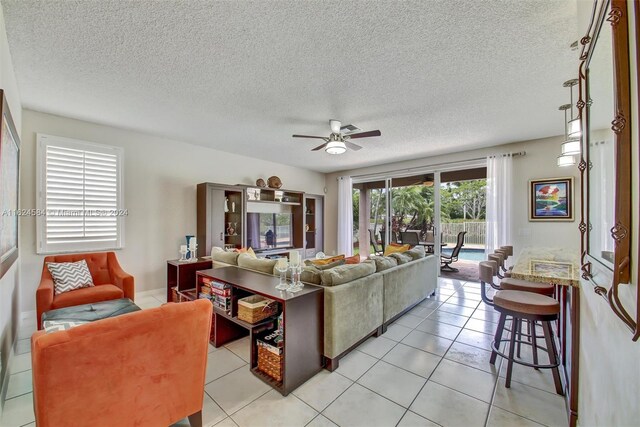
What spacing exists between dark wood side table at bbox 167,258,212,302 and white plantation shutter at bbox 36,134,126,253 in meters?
0.98

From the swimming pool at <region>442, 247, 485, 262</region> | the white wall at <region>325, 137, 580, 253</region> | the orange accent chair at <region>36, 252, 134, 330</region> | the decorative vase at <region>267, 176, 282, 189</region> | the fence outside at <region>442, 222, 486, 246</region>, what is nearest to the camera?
the orange accent chair at <region>36, 252, 134, 330</region>

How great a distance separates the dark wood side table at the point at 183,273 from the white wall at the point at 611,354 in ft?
12.3

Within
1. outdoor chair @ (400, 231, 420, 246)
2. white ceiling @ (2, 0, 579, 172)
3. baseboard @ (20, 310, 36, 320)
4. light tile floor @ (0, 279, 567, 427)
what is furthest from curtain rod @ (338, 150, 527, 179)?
baseboard @ (20, 310, 36, 320)

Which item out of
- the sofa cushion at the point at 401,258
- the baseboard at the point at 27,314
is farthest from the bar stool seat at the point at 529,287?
the baseboard at the point at 27,314

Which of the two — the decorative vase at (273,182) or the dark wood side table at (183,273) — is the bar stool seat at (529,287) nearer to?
the dark wood side table at (183,273)

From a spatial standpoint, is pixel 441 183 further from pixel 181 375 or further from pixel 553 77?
pixel 181 375

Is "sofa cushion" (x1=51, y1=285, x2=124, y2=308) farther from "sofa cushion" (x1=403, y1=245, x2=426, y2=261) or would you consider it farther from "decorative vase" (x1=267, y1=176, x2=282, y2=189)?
"sofa cushion" (x1=403, y1=245, x2=426, y2=261)

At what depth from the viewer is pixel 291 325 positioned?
1942 millimetres

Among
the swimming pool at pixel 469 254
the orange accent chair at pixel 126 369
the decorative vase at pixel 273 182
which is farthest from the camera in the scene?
the swimming pool at pixel 469 254

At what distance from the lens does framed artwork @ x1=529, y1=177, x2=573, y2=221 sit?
4.20 m

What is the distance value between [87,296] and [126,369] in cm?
214

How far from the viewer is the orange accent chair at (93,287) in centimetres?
251

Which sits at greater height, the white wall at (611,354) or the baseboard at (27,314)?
the white wall at (611,354)

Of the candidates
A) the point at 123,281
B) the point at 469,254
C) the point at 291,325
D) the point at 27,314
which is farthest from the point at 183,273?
the point at 469,254
